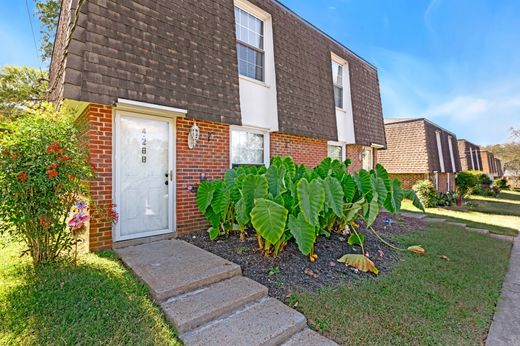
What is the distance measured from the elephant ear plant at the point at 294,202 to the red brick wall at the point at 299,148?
203cm

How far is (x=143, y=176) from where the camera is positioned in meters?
4.54

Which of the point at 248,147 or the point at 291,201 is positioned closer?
the point at 291,201

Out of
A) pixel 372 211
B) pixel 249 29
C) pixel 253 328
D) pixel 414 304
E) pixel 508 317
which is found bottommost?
pixel 508 317

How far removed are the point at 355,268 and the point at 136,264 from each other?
3081 millimetres

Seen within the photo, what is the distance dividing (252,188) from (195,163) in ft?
6.19

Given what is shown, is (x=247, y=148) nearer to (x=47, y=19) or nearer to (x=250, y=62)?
(x=250, y=62)

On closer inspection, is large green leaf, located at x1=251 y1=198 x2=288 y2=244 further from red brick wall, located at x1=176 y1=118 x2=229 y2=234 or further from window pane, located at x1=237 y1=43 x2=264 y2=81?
window pane, located at x1=237 y1=43 x2=264 y2=81

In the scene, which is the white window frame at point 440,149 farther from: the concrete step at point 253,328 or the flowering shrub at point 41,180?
the flowering shrub at point 41,180

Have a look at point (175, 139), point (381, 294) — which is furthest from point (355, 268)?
point (175, 139)

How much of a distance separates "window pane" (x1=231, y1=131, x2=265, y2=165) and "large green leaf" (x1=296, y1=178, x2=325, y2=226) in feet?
9.74

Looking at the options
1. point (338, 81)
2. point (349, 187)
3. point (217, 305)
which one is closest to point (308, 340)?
point (217, 305)

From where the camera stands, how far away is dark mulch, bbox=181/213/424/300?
10.5ft

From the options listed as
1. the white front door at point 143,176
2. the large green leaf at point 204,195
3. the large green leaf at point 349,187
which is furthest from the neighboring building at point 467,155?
the white front door at point 143,176

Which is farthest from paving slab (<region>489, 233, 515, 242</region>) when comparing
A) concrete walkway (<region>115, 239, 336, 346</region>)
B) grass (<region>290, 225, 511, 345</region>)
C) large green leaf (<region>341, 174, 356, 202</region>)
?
concrete walkway (<region>115, 239, 336, 346</region>)
